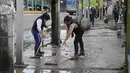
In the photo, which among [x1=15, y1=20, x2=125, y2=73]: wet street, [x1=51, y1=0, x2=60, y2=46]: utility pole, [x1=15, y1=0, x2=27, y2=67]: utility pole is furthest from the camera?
[x1=51, y1=0, x2=60, y2=46]: utility pole

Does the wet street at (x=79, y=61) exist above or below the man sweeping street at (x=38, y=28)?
below

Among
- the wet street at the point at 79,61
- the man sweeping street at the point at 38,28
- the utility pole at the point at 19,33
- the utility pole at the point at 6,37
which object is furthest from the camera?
the man sweeping street at the point at 38,28

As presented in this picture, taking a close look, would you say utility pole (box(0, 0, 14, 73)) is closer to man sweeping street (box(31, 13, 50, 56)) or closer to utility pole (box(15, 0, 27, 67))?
utility pole (box(15, 0, 27, 67))

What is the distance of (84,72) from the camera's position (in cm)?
974

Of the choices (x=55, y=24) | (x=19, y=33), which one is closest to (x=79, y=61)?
(x=19, y=33)

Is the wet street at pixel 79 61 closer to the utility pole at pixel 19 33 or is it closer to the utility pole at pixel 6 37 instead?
the utility pole at pixel 19 33

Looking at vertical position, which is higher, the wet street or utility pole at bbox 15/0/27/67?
utility pole at bbox 15/0/27/67

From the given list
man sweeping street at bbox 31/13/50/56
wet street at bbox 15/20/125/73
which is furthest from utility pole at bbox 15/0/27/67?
man sweeping street at bbox 31/13/50/56

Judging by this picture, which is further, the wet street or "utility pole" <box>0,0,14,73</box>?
the wet street

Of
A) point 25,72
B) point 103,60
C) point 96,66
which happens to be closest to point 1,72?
point 25,72

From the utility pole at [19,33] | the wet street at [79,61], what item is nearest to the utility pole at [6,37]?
the wet street at [79,61]

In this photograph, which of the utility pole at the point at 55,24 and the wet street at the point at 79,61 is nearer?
the wet street at the point at 79,61

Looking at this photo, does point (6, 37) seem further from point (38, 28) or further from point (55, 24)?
point (55, 24)

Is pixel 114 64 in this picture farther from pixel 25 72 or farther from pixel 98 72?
pixel 25 72
